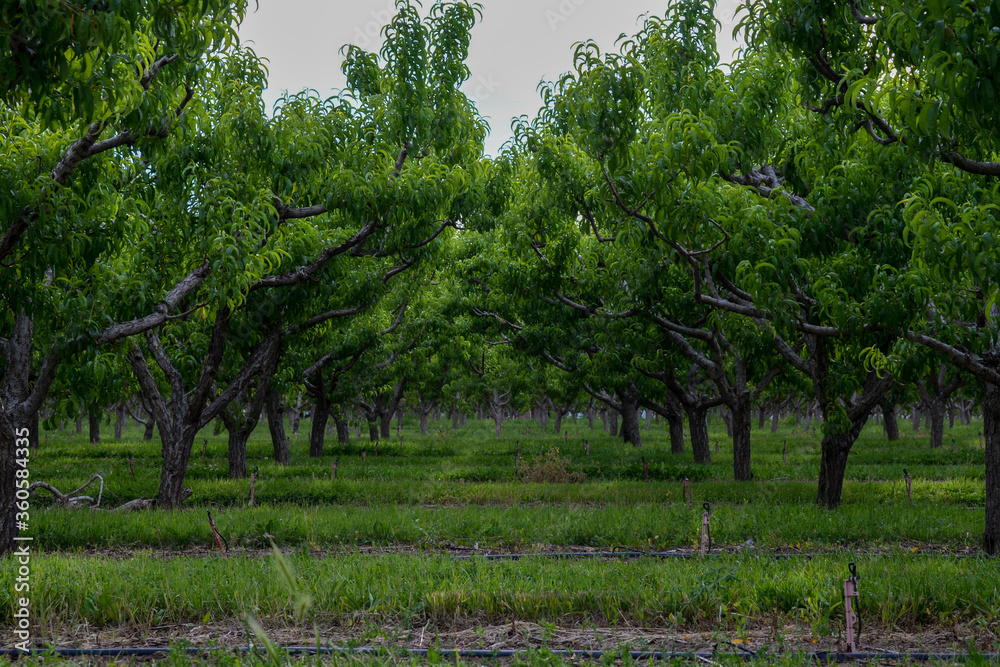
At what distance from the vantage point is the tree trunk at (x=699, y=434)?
2306 cm

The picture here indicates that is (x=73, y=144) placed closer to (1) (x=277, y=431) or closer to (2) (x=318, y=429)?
(1) (x=277, y=431)

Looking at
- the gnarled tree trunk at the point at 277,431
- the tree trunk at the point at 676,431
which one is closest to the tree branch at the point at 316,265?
the gnarled tree trunk at the point at 277,431

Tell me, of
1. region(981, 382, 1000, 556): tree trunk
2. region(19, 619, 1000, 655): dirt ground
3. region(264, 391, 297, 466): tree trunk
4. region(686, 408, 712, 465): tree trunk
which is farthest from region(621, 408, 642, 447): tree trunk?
region(19, 619, 1000, 655): dirt ground

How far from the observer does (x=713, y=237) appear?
9758 millimetres

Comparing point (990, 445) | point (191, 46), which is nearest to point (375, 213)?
point (191, 46)

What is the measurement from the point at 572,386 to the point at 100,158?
2637cm

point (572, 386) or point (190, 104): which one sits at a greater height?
point (190, 104)

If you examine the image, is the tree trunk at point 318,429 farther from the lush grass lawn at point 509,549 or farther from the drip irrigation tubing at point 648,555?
the drip irrigation tubing at point 648,555

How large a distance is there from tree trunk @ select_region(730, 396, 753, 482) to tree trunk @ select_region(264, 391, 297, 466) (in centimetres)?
1387

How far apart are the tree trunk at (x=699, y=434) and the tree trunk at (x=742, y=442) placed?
4.46m

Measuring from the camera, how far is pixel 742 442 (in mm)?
18406

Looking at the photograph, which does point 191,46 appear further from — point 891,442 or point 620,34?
point 891,442

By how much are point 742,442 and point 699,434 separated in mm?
5163

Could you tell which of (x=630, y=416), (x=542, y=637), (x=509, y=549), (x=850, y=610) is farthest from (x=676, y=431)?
(x=542, y=637)
